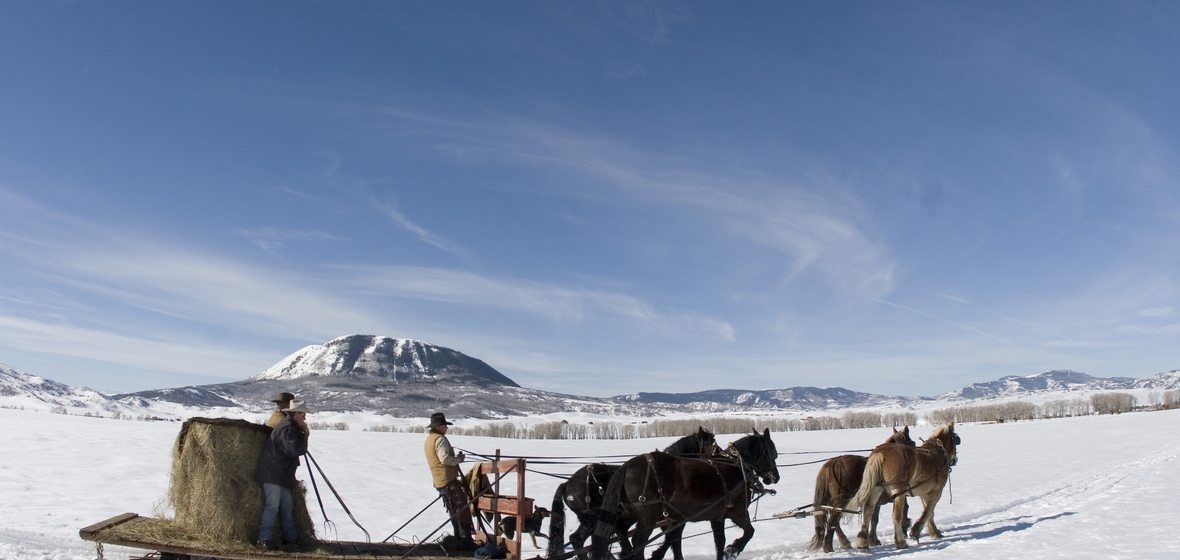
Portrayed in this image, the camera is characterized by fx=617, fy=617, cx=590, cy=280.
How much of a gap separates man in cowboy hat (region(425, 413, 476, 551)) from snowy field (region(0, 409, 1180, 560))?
3016 millimetres

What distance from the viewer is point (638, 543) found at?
7.44 metres

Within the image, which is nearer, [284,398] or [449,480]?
[284,398]

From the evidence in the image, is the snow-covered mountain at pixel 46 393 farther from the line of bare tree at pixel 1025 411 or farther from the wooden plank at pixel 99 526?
the line of bare tree at pixel 1025 411

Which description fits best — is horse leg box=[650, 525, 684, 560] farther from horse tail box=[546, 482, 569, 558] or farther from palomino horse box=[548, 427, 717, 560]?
horse tail box=[546, 482, 569, 558]

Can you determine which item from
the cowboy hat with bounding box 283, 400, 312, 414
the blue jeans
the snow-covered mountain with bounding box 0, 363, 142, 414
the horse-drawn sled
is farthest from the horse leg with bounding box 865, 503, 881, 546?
the snow-covered mountain with bounding box 0, 363, 142, 414

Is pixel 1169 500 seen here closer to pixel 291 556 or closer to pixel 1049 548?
pixel 1049 548

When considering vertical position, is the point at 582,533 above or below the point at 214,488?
below

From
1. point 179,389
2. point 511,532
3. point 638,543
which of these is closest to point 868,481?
point 638,543

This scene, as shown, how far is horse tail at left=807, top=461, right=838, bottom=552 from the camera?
9.38 metres

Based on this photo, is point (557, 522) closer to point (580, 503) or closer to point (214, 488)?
point (580, 503)

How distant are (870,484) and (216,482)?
28.7ft

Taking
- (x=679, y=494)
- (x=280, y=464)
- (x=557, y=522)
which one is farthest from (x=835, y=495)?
(x=280, y=464)

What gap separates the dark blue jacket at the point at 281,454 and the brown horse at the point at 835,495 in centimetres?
729

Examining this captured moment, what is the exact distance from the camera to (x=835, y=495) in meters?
9.77
